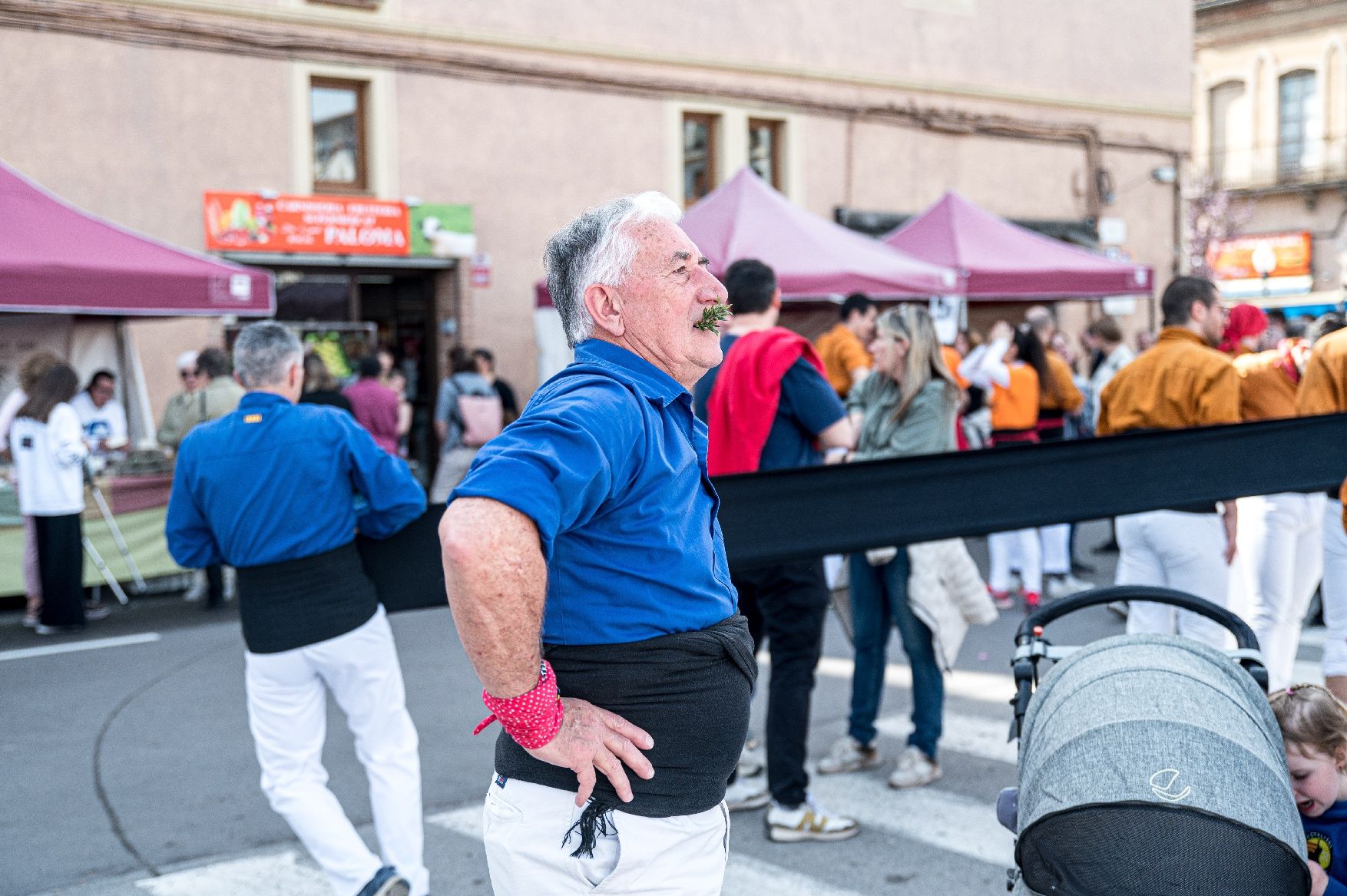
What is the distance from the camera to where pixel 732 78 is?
1720 cm

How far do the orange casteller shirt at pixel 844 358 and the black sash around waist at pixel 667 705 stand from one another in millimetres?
7244

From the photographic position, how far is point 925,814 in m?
5.07

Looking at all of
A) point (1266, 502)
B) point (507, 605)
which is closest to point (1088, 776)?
point (507, 605)

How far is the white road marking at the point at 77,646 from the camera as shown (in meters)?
8.29

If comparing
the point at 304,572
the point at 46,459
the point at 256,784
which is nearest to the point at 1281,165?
the point at 46,459

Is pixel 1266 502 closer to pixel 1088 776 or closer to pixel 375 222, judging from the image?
pixel 1088 776

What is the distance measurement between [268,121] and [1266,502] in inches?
437

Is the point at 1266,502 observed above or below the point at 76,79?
below

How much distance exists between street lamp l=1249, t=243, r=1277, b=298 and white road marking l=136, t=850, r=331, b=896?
133ft

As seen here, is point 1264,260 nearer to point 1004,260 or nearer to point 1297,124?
point 1297,124

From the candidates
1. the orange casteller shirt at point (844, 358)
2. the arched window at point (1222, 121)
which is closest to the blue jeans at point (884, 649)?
the orange casteller shirt at point (844, 358)

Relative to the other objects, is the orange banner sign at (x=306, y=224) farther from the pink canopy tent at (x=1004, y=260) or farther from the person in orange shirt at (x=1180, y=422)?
the person in orange shirt at (x=1180, y=422)

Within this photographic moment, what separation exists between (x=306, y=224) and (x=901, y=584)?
32.5 ft

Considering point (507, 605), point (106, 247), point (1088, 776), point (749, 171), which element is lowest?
point (1088, 776)
